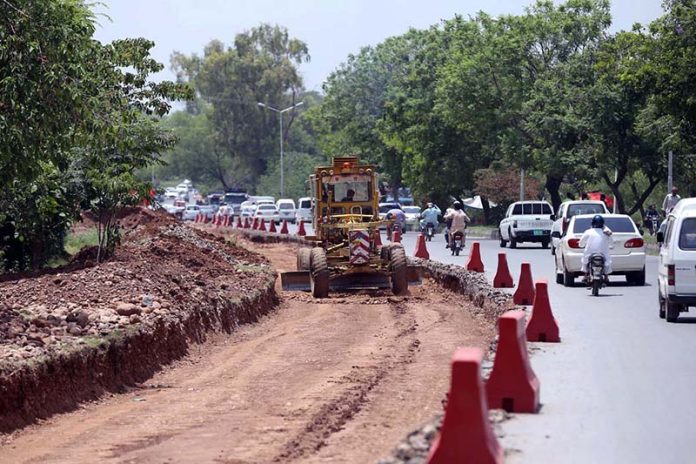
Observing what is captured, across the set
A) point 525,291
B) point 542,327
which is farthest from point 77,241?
point 542,327

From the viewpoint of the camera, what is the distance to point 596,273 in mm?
24297

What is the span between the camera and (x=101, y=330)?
1656 centimetres

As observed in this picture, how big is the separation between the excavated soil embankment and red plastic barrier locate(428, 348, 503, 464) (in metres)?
6.80

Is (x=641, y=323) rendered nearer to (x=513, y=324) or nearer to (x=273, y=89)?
(x=513, y=324)

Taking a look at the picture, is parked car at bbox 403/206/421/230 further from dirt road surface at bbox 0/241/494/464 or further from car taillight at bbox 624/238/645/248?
dirt road surface at bbox 0/241/494/464

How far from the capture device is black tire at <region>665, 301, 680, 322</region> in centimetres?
1920

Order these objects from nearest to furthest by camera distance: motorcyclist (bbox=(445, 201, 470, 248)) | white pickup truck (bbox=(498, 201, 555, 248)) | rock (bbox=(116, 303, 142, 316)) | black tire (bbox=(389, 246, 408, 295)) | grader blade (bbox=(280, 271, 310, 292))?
rock (bbox=(116, 303, 142, 316)) < black tire (bbox=(389, 246, 408, 295)) < grader blade (bbox=(280, 271, 310, 292)) < motorcyclist (bbox=(445, 201, 470, 248)) < white pickup truck (bbox=(498, 201, 555, 248))

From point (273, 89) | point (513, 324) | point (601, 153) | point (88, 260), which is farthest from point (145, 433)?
point (273, 89)

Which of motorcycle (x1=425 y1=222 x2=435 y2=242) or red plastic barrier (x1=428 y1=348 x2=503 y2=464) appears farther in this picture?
motorcycle (x1=425 y1=222 x2=435 y2=242)

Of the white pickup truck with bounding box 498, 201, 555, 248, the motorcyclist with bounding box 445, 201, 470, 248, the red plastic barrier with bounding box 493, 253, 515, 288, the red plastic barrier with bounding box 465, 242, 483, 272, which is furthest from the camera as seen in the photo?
the white pickup truck with bounding box 498, 201, 555, 248

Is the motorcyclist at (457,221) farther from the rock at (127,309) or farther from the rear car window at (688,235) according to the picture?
the rock at (127,309)

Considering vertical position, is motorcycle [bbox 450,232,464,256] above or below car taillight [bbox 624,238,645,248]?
below

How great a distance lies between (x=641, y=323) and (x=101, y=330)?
26.3 ft

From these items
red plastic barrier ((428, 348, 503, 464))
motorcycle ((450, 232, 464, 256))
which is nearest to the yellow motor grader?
motorcycle ((450, 232, 464, 256))
